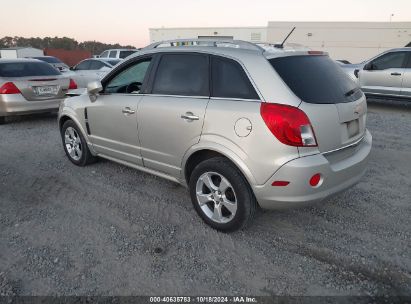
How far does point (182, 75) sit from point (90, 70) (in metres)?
11.0

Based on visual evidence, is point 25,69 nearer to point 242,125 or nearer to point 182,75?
point 182,75

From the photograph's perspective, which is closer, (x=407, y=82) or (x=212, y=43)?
(x=212, y=43)

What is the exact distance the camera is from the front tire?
291cm

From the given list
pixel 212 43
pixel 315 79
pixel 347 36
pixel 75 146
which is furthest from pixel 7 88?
pixel 347 36

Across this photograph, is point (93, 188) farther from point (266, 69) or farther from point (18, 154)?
point (266, 69)

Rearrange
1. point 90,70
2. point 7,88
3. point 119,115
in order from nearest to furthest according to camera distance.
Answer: point 119,115
point 7,88
point 90,70

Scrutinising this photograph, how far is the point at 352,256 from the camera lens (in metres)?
2.81

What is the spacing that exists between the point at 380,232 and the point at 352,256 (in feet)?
1.84

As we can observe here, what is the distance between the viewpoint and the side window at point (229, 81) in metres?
2.86

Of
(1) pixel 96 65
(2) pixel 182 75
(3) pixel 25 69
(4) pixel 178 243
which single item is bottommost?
(4) pixel 178 243

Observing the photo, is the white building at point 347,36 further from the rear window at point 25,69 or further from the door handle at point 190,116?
the door handle at point 190,116

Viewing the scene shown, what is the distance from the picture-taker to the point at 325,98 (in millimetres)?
2854

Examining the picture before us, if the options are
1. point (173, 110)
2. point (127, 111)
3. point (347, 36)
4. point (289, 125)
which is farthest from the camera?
point (347, 36)

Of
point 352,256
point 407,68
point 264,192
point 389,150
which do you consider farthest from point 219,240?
point 407,68
